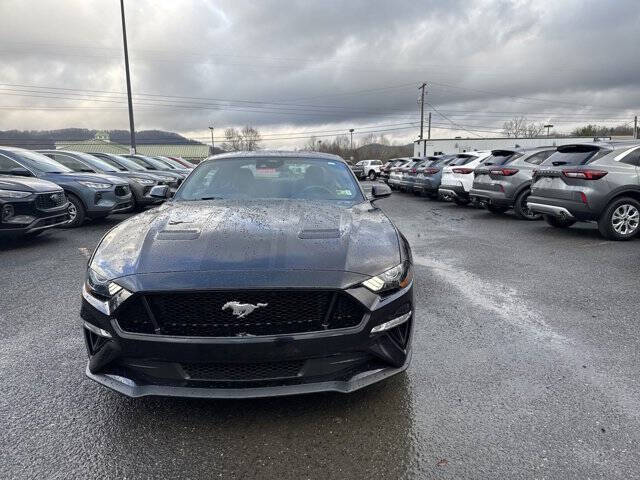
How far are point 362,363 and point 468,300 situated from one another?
2520 mm

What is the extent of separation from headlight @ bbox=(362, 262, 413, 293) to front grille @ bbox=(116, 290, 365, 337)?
0.58ft

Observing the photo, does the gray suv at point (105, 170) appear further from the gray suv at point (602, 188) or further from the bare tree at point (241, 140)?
the bare tree at point (241, 140)

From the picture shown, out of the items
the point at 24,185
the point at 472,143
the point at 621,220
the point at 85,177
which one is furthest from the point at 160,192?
the point at 472,143

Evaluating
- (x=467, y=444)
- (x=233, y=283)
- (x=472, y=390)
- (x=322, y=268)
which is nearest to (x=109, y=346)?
(x=233, y=283)

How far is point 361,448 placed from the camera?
214 cm

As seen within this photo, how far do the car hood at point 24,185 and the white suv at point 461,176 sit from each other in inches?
395

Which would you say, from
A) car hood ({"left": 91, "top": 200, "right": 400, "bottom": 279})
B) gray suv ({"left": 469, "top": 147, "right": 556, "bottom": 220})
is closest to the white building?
gray suv ({"left": 469, "top": 147, "right": 556, "bottom": 220})

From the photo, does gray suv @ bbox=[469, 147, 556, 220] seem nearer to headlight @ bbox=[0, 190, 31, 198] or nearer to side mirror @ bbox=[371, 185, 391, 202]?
side mirror @ bbox=[371, 185, 391, 202]

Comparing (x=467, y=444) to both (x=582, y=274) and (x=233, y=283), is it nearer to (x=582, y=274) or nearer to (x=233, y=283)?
(x=233, y=283)

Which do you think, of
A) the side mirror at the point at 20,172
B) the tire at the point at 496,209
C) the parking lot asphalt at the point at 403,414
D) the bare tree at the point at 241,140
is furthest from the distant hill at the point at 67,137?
the parking lot asphalt at the point at 403,414

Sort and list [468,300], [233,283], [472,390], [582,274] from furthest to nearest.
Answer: [582,274] → [468,300] → [472,390] → [233,283]

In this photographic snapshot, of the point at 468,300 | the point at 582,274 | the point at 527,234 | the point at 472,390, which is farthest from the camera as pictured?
the point at 527,234

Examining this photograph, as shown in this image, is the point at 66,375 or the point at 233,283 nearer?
the point at 233,283

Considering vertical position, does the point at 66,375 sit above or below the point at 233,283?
below
